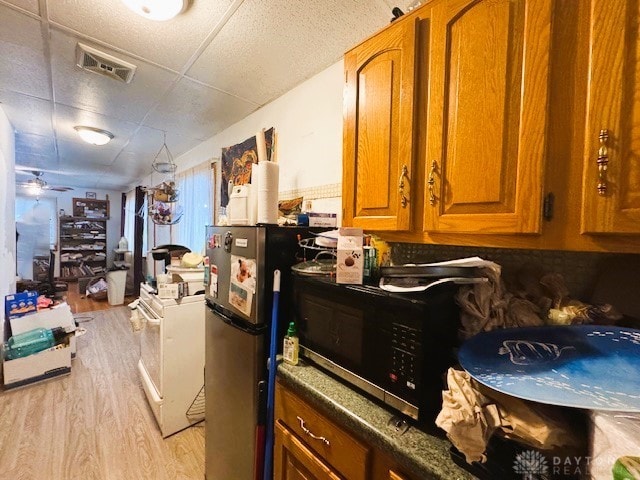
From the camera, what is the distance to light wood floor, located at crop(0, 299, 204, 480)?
1605mm

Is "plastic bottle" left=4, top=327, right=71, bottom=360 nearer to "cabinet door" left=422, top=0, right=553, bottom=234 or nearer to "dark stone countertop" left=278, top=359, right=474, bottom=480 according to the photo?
"dark stone countertop" left=278, top=359, right=474, bottom=480

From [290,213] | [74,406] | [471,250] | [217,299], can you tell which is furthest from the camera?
[74,406]

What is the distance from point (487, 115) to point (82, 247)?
9.00 metres

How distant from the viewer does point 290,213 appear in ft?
5.76

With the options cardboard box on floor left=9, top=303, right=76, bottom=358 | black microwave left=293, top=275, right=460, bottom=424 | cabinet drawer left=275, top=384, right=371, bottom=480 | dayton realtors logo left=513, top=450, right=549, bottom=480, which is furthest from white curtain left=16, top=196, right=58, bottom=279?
dayton realtors logo left=513, top=450, right=549, bottom=480

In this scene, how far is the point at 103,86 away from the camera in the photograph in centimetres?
188

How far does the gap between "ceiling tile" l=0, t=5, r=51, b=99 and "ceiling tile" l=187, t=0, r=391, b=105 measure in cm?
72

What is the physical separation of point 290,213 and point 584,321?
142 cm

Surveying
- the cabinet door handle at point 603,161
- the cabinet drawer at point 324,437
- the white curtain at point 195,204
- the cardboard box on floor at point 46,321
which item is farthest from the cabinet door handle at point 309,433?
the cardboard box on floor at point 46,321

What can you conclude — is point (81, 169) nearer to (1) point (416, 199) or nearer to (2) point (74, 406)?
(2) point (74, 406)

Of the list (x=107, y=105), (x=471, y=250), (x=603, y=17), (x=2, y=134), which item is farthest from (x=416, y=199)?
(x=2, y=134)

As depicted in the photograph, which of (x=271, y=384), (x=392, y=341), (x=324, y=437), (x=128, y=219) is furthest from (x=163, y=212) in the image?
(x=128, y=219)

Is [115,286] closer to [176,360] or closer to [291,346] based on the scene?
[176,360]

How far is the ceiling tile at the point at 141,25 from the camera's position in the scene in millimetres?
1194
